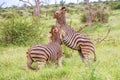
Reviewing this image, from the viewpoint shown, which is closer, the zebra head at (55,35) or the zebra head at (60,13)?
the zebra head at (55,35)

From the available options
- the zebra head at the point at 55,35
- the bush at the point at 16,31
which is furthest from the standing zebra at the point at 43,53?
the bush at the point at 16,31

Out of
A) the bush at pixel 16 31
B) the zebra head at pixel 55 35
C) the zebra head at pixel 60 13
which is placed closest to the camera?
the zebra head at pixel 55 35

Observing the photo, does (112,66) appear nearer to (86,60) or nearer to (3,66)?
(86,60)

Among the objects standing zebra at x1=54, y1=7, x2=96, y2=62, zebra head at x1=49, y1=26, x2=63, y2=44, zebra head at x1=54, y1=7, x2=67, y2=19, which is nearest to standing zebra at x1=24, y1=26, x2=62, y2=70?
zebra head at x1=49, y1=26, x2=63, y2=44

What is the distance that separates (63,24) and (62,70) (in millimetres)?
1389

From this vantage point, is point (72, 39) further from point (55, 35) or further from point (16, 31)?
point (16, 31)

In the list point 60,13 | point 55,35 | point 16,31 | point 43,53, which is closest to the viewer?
point 43,53

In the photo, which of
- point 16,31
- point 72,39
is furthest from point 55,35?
point 16,31

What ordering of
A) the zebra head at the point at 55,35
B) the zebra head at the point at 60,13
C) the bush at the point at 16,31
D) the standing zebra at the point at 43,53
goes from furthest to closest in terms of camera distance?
the bush at the point at 16,31
the zebra head at the point at 60,13
the zebra head at the point at 55,35
the standing zebra at the point at 43,53

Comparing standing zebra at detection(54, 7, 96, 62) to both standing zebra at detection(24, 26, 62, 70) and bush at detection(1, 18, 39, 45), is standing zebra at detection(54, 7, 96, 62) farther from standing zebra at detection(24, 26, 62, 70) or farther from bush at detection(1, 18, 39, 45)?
bush at detection(1, 18, 39, 45)

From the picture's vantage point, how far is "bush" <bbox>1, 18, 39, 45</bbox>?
13.6m

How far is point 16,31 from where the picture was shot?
13.6 metres

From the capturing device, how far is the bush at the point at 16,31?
13648 millimetres

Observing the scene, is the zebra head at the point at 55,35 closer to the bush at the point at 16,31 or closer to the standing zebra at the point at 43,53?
the standing zebra at the point at 43,53
